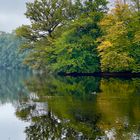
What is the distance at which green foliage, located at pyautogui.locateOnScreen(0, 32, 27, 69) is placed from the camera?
134m

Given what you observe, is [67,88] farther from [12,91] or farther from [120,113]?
Answer: [120,113]

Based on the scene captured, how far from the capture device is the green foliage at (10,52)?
439 ft

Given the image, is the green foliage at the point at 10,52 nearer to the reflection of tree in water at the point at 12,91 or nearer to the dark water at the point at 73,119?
the reflection of tree in water at the point at 12,91

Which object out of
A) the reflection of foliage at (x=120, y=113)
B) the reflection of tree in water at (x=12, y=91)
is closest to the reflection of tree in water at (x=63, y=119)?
the reflection of foliage at (x=120, y=113)

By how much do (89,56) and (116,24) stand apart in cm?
842

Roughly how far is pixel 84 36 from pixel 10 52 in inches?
3283

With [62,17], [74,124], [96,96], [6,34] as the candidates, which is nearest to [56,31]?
[62,17]

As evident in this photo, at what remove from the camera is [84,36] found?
186 ft

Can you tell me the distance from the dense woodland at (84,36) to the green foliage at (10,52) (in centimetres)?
6321

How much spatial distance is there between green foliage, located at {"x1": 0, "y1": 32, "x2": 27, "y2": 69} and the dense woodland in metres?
63.2

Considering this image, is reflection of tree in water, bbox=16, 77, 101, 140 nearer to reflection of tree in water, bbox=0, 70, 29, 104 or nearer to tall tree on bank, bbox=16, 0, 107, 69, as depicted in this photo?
reflection of tree in water, bbox=0, 70, 29, 104

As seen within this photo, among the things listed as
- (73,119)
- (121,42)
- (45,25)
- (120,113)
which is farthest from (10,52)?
(73,119)

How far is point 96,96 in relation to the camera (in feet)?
86.3

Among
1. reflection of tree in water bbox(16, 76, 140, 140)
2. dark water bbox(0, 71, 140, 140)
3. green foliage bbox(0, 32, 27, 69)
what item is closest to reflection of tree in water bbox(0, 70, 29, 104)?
dark water bbox(0, 71, 140, 140)
